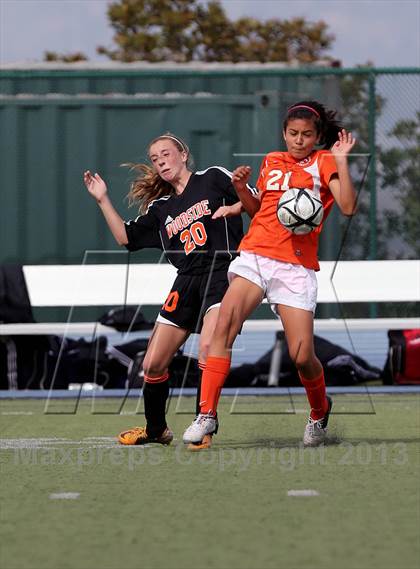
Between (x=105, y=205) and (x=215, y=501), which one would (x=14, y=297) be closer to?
(x=105, y=205)

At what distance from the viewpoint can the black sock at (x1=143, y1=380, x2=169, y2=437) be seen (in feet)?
21.0

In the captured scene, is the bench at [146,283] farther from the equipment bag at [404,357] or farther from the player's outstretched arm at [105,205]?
the player's outstretched arm at [105,205]

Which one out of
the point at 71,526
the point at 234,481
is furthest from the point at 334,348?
the point at 71,526

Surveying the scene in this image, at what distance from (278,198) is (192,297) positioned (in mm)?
772

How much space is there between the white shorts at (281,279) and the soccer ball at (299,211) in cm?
19

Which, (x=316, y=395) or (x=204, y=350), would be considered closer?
(x=316, y=395)

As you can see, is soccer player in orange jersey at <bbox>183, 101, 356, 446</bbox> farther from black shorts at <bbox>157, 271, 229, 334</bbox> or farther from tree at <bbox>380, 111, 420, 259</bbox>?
tree at <bbox>380, 111, 420, 259</bbox>

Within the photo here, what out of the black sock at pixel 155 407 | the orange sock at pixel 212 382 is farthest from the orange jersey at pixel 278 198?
the black sock at pixel 155 407

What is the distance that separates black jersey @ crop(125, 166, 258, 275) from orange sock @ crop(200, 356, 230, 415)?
0.61 meters

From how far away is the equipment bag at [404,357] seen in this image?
1067 centimetres

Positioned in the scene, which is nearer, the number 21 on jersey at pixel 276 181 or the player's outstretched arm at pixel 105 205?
the number 21 on jersey at pixel 276 181

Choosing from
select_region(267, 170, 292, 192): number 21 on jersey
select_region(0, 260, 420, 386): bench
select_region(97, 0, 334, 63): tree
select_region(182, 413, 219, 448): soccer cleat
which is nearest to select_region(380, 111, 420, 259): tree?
select_region(0, 260, 420, 386): bench

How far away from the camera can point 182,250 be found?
6.54 meters

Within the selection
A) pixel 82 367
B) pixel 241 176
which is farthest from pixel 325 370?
pixel 241 176
